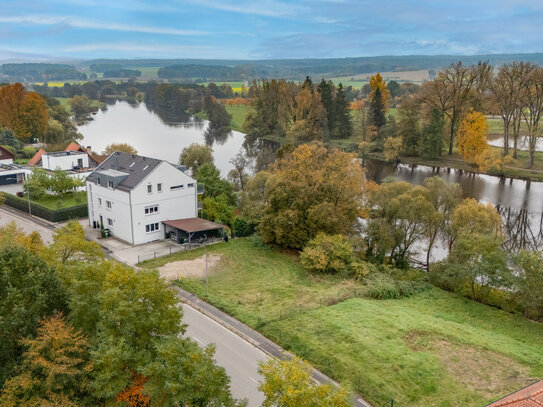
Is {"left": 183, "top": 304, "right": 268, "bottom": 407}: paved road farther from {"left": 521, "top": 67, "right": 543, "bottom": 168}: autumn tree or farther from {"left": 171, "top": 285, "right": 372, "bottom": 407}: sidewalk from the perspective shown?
{"left": 521, "top": 67, "right": 543, "bottom": 168}: autumn tree

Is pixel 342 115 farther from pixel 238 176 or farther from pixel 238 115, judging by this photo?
pixel 238 115

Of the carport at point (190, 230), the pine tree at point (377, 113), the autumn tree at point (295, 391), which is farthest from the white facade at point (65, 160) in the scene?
the autumn tree at point (295, 391)

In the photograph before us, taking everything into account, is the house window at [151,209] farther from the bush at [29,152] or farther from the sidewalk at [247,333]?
the bush at [29,152]

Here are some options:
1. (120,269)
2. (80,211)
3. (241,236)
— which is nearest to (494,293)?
(241,236)

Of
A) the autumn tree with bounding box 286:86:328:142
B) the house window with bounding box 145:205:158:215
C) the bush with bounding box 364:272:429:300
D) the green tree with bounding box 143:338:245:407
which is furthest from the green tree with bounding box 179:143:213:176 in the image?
the green tree with bounding box 143:338:245:407

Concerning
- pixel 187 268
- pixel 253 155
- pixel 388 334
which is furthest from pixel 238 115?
pixel 388 334

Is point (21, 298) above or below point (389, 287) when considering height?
above

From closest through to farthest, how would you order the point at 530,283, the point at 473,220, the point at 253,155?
the point at 530,283 → the point at 473,220 → the point at 253,155
